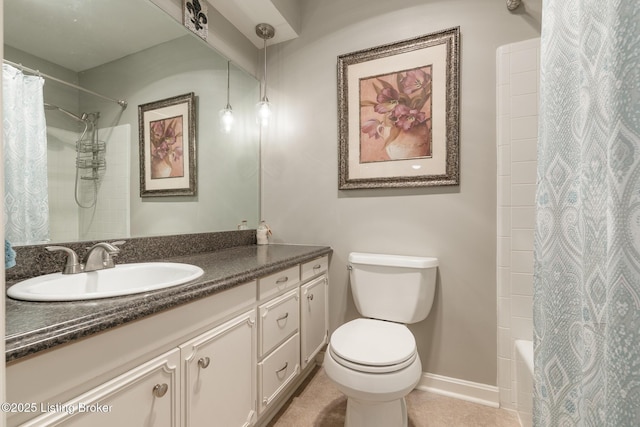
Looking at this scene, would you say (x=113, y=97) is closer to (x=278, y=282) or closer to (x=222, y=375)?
(x=278, y=282)

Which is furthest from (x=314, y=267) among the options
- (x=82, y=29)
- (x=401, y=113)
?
(x=82, y=29)

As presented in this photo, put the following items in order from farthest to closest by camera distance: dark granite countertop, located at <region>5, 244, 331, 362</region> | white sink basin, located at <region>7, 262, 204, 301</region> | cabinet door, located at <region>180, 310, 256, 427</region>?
cabinet door, located at <region>180, 310, 256, 427</region>, white sink basin, located at <region>7, 262, 204, 301</region>, dark granite countertop, located at <region>5, 244, 331, 362</region>

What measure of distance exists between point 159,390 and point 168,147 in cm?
119

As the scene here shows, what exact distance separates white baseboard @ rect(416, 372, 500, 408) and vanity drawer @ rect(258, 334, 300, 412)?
805 millimetres

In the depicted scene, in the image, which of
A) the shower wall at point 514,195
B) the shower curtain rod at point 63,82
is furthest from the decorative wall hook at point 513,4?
the shower curtain rod at point 63,82

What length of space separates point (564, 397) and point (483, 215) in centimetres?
110

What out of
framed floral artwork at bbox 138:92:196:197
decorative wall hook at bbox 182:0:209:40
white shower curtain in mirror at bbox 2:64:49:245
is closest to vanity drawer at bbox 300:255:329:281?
framed floral artwork at bbox 138:92:196:197

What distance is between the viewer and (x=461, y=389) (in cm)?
159

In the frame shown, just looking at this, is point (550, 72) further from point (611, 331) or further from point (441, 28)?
point (441, 28)

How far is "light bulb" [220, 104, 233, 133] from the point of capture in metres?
1.82

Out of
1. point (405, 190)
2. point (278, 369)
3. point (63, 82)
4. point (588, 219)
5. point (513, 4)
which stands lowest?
point (278, 369)

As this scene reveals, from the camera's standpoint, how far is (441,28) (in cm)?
161

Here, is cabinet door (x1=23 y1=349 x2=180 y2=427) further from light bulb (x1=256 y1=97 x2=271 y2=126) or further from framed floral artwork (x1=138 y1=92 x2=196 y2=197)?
light bulb (x1=256 y1=97 x2=271 y2=126)

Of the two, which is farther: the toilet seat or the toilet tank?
the toilet tank
